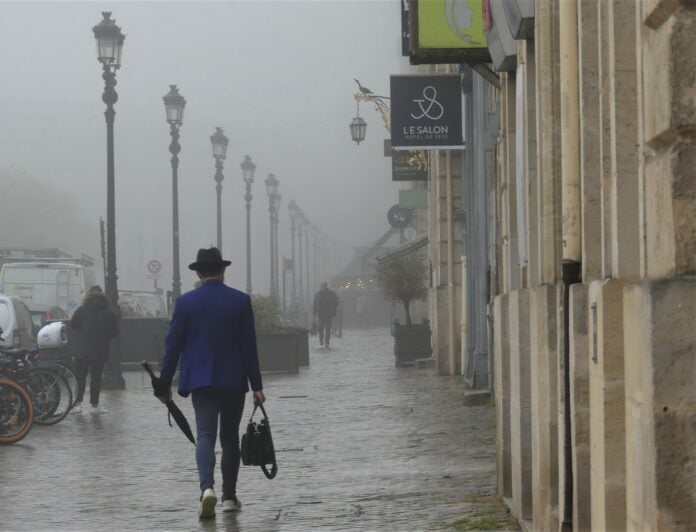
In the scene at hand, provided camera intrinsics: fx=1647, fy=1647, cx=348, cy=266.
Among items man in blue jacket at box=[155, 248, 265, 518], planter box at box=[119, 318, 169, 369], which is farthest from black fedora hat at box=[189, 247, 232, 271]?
planter box at box=[119, 318, 169, 369]

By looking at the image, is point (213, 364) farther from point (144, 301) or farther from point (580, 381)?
point (144, 301)

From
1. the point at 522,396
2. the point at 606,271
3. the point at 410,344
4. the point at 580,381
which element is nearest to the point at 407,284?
the point at 410,344

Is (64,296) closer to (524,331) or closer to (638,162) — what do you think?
(524,331)

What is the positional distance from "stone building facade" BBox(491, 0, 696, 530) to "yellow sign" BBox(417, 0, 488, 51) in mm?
3947

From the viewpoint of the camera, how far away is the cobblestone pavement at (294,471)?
10133 millimetres

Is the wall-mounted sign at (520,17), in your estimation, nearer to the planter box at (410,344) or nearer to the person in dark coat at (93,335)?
the person in dark coat at (93,335)

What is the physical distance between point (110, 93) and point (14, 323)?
4804 mm

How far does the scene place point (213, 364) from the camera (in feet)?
33.9

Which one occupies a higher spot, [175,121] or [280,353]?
[175,121]

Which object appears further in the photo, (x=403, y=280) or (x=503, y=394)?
(x=403, y=280)

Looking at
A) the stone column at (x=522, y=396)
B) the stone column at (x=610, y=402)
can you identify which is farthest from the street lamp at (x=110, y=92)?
the stone column at (x=610, y=402)

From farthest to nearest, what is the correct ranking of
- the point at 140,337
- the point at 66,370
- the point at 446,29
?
the point at 140,337
the point at 66,370
the point at 446,29

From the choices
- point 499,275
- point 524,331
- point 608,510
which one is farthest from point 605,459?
point 499,275

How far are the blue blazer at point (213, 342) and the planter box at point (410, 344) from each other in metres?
21.9
